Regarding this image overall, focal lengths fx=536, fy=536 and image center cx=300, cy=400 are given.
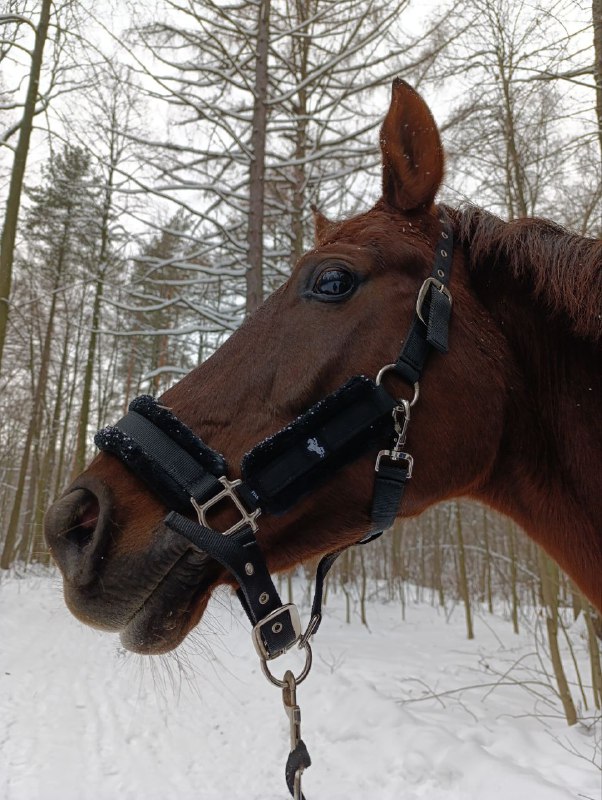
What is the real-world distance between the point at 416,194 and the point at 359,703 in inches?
213

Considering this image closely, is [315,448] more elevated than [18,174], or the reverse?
[18,174]

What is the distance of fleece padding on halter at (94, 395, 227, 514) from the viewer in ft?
4.91

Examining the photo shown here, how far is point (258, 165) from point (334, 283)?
595cm

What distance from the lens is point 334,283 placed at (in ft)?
5.71

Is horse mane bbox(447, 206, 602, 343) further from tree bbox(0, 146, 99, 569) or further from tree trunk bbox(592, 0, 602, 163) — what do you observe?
tree bbox(0, 146, 99, 569)

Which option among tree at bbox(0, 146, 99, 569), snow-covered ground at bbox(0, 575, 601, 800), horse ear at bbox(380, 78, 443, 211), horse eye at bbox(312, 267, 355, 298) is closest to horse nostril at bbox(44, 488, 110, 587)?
snow-covered ground at bbox(0, 575, 601, 800)

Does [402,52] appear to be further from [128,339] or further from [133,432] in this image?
[128,339]

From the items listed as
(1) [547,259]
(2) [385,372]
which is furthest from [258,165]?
(2) [385,372]

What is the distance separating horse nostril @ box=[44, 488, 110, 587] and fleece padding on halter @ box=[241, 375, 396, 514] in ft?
1.35

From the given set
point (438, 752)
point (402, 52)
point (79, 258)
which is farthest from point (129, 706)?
point (79, 258)

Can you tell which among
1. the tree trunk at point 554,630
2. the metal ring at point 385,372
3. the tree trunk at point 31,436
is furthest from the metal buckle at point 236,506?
the tree trunk at point 31,436

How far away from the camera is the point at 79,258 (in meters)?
16.2

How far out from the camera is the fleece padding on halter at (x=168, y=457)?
1.50 m

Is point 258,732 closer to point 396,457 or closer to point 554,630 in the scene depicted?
point 554,630
